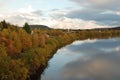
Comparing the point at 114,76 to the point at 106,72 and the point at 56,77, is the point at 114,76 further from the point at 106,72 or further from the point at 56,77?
the point at 56,77

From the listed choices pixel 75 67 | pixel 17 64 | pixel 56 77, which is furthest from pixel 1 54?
pixel 75 67

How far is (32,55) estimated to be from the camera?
154 ft

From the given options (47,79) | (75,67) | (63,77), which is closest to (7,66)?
(47,79)

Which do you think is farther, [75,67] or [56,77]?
[75,67]

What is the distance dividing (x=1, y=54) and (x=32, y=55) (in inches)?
375

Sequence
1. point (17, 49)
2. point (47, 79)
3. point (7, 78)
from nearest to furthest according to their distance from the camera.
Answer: point (7, 78), point (47, 79), point (17, 49)

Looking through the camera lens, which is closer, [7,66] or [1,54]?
[7,66]

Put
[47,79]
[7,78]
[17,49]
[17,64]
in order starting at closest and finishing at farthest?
[7,78]
[17,64]
[47,79]
[17,49]

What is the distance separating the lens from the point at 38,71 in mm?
48656

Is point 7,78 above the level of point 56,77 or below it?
above

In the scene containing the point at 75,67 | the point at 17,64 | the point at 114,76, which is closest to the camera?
the point at 17,64

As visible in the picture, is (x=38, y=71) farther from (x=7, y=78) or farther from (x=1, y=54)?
(x=7, y=78)

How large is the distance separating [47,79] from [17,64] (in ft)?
34.8

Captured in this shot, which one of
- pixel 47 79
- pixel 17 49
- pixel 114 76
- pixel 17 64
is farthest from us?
pixel 17 49
